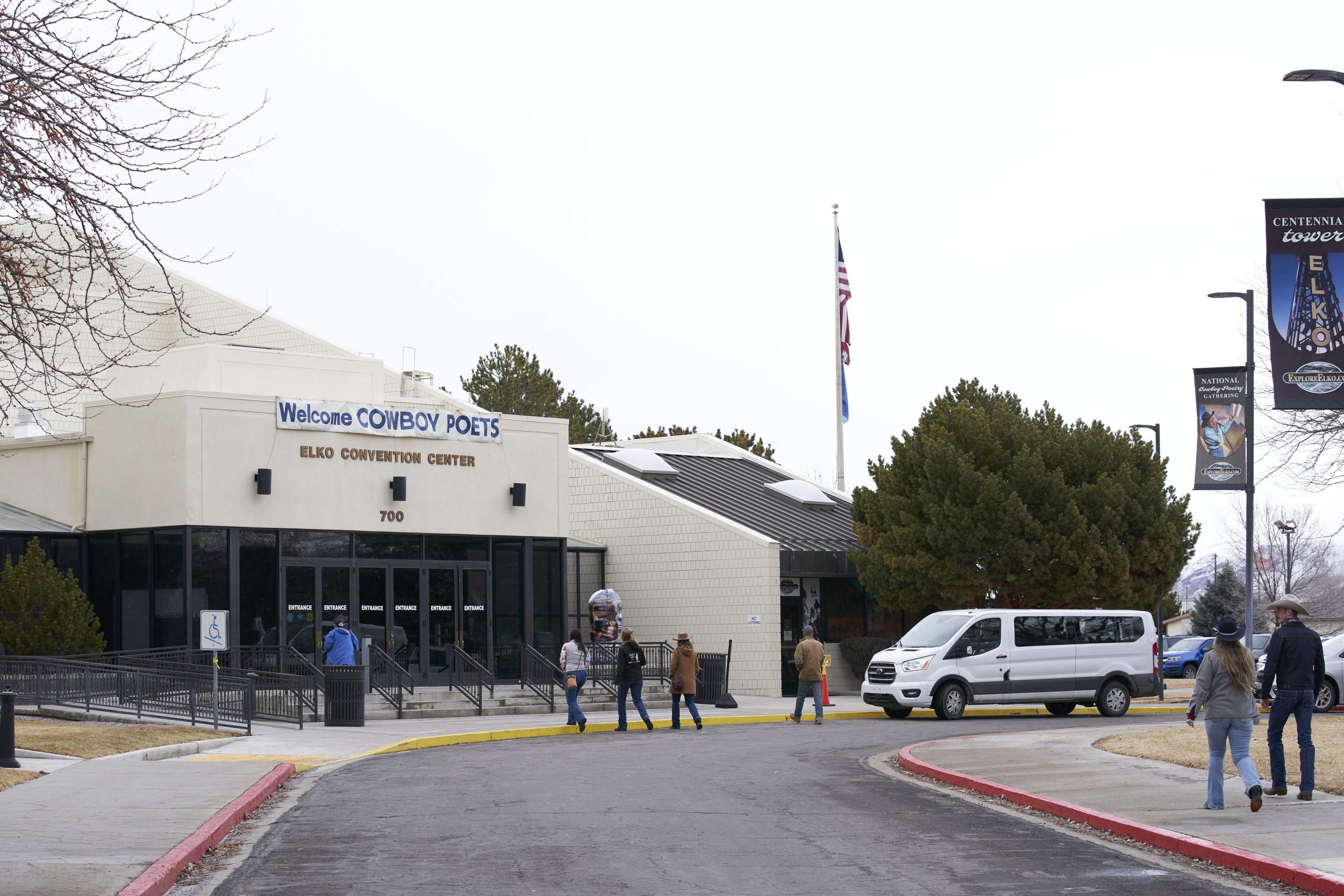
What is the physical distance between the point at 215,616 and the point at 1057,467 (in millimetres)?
20825

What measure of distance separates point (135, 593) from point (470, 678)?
6.98 m

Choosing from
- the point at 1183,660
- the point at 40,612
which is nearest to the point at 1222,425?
the point at 40,612

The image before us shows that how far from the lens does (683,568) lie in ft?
126

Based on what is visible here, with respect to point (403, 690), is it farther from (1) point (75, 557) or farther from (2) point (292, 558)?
(1) point (75, 557)

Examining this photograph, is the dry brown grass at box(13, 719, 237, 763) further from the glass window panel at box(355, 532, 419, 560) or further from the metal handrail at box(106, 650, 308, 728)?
the glass window panel at box(355, 532, 419, 560)

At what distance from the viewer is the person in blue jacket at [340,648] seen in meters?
26.0

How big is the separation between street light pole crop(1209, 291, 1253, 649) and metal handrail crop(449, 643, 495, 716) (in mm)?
13667

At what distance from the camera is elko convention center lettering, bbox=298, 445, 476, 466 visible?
31.4m

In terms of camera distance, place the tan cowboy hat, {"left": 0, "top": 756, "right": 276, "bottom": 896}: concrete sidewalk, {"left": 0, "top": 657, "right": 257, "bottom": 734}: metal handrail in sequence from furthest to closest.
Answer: {"left": 0, "top": 657, "right": 257, "bottom": 734}: metal handrail → the tan cowboy hat → {"left": 0, "top": 756, "right": 276, "bottom": 896}: concrete sidewalk

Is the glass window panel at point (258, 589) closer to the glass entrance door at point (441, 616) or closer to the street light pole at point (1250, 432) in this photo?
the glass entrance door at point (441, 616)

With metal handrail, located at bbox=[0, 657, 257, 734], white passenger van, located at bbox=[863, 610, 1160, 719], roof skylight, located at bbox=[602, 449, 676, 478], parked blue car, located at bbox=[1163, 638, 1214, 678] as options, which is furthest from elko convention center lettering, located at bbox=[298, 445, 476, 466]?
parked blue car, located at bbox=[1163, 638, 1214, 678]

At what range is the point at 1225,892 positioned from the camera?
997 centimetres

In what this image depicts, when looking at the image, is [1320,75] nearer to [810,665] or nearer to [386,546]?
[810,665]

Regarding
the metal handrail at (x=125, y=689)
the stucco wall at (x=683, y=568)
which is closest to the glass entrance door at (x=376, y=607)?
the metal handrail at (x=125, y=689)
